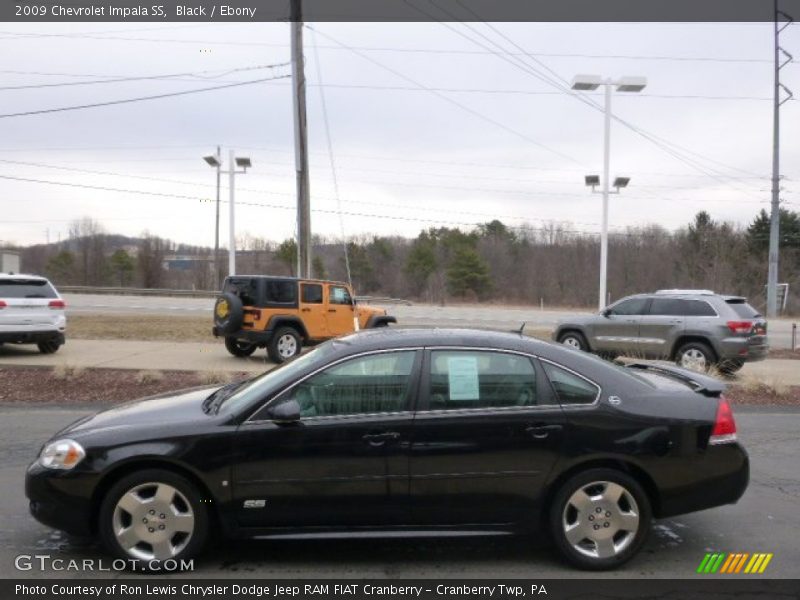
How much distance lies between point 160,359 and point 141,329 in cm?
742

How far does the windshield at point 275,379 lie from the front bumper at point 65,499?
918 millimetres

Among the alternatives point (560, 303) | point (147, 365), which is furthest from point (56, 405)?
point (560, 303)

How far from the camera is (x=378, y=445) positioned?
4074 millimetres

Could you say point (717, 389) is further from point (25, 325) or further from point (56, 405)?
point (25, 325)

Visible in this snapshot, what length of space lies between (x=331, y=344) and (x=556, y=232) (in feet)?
253

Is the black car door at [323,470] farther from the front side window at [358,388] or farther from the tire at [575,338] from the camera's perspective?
the tire at [575,338]

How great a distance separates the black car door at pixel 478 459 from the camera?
410 cm

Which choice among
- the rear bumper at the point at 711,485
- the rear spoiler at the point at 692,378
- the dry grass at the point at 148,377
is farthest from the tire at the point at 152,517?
the dry grass at the point at 148,377

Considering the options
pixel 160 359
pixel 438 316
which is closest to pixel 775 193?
pixel 438 316

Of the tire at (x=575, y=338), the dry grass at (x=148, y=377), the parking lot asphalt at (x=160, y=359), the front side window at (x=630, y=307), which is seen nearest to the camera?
the dry grass at (x=148, y=377)

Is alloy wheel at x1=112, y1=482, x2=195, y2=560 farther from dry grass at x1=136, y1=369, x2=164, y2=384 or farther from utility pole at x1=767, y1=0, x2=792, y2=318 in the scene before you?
utility pole at x1=767, y1=0, x2=792, y2=318

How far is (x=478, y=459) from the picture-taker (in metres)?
4.12

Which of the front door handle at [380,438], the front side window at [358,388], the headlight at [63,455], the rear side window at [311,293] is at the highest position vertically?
the rear side window at [311,293]

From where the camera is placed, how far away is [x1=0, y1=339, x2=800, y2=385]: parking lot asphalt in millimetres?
12844
